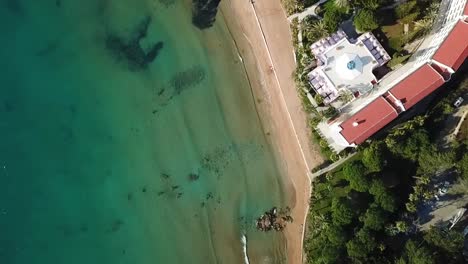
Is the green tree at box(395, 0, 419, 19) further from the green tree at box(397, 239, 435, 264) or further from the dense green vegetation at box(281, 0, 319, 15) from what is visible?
the green tree at box(397, 239, 435, 264)

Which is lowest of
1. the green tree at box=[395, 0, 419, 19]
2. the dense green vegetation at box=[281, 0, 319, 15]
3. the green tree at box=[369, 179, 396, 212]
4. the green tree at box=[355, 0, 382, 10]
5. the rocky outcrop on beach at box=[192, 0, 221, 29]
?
the green tree at box=[369, 179, 396, 212]

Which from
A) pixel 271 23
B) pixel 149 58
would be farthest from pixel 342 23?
pixel 149 58

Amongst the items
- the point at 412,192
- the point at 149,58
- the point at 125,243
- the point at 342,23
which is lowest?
the point at 412,192

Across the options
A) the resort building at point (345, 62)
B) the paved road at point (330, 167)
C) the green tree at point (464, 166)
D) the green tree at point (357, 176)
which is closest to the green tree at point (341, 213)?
the green tree at point (357, 176)

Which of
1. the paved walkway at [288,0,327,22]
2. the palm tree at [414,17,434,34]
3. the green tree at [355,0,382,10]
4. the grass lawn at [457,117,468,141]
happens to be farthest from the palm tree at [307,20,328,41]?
the grass lawn at [457,117,468,141]

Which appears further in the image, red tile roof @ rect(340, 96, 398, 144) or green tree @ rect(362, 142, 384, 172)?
green tree @ rect(362, 142, 384, 172)

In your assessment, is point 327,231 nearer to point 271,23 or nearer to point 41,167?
point 271,23

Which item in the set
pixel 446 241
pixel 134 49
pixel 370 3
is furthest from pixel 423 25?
pixel 134 49
